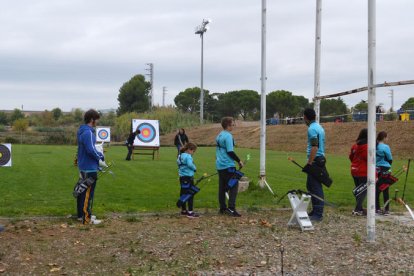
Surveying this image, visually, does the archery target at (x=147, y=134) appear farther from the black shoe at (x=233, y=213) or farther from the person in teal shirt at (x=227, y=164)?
the black shoe at (x=233, y=213)

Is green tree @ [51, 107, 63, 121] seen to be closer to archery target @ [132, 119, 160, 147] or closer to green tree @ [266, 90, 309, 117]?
green tree @ [266, 90, 309, 117]

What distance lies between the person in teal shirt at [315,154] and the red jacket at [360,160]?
1.30 m

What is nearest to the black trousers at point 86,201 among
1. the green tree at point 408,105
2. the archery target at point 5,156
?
the archery target at point 5,156

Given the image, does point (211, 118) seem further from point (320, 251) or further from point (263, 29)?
point (320, 251)

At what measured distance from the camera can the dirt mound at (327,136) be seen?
37062 mm

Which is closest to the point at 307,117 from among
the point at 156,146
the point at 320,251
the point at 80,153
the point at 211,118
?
the point at 320,251

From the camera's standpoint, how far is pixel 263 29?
43.0ft

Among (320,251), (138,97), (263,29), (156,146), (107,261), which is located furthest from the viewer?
(138,97)

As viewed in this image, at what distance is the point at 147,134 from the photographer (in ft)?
109

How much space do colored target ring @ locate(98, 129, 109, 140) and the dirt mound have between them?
51.8ft

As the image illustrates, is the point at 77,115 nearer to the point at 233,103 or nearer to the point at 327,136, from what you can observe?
the point at 233,103

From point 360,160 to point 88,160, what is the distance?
201 inches

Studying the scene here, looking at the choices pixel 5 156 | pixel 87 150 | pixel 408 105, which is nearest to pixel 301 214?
pixel 87 150

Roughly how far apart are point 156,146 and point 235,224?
23.2 metres
